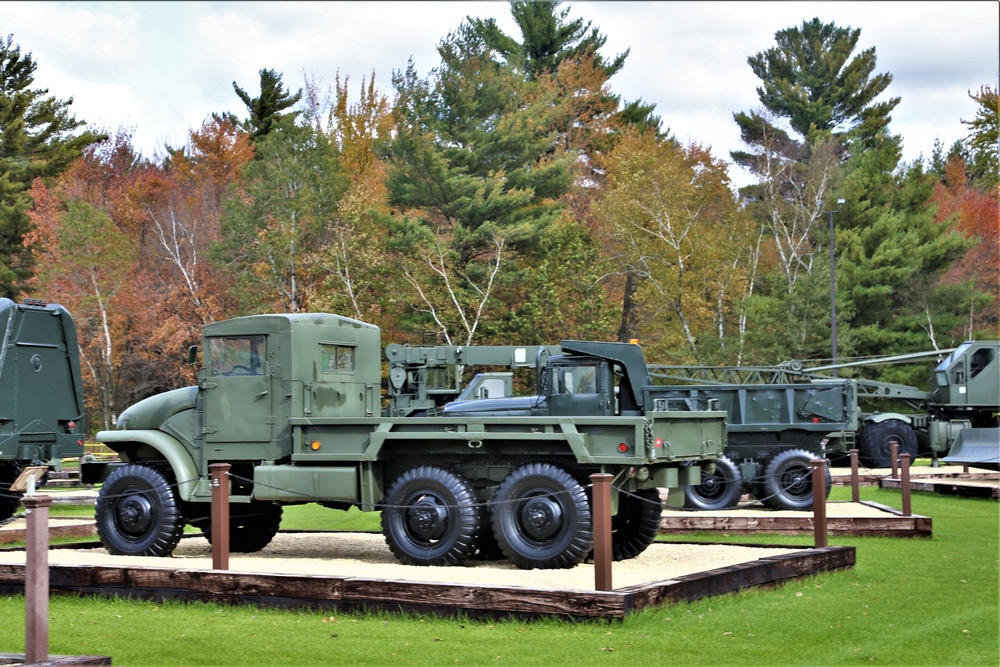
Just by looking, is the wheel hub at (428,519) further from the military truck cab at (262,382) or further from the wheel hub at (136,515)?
the wheel hub at (136,515)

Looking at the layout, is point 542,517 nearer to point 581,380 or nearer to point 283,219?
point 581,380

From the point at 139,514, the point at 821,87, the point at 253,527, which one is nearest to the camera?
the point at 139,514

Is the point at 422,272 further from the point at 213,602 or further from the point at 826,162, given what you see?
the point at 213,602

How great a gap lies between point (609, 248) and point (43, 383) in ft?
100

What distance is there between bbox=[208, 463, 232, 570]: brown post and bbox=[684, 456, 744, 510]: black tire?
10.1 m

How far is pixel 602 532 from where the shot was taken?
1032cm

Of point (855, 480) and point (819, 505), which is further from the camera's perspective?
point (855, 480)

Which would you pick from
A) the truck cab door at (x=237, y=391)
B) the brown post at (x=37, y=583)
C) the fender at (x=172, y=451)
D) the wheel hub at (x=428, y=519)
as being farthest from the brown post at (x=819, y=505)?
the brown post at (x=37, y=583)

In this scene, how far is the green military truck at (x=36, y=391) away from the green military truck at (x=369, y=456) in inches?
174

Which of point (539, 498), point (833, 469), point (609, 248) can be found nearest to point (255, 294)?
point (609, 248)

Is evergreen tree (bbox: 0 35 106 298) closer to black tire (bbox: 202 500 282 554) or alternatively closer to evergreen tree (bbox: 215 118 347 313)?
evergreen tree (bbox: 215 118 347 313)

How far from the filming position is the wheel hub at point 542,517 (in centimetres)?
Answer: 1259

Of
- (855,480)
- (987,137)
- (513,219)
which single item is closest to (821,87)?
(987,137)

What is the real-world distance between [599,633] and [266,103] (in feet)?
174
